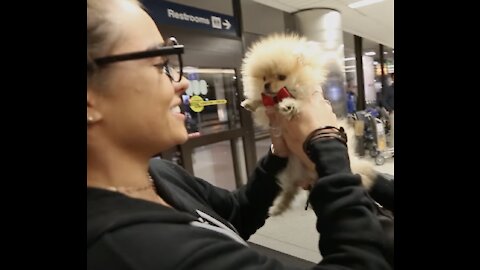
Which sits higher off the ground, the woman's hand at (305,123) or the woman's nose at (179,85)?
the woman's nose at (179,85)

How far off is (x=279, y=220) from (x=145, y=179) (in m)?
0.96

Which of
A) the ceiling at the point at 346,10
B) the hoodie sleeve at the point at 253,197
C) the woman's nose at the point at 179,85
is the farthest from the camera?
the ceiling at the point at 346,10

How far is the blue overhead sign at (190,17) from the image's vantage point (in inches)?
93.5

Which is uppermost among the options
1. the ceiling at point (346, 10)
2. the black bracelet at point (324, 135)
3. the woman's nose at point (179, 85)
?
the ceiling at point (346, 10)

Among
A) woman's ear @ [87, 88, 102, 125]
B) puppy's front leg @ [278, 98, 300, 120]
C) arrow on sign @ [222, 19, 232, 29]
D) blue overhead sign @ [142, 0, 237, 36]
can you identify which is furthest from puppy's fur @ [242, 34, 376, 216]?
arrow on sign @ [222, 19, 232, 29]

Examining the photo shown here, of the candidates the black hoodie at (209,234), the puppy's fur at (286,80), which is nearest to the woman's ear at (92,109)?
the black hoodie at (209,234)

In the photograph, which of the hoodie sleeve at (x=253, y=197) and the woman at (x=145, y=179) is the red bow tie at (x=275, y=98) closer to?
the hoodie sleeve at (x=253, y=197)

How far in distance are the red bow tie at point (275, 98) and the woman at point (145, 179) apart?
344 millimetres

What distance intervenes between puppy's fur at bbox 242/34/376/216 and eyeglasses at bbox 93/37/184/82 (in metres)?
0.37

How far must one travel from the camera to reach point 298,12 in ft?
11.7
